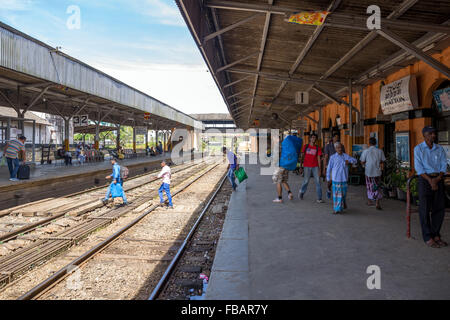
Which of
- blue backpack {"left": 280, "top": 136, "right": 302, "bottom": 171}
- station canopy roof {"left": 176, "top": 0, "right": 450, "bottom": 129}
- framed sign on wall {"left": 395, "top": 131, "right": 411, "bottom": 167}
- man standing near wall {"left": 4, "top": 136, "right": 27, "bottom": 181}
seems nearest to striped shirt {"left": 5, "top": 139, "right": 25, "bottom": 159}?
man standing near wall {"left": 4, "top": 136, "right": 27, "bottom": 181}

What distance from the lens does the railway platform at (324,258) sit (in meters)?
3.17

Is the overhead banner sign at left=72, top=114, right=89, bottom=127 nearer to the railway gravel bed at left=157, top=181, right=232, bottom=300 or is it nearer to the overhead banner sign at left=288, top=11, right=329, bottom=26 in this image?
the railway gravel bed at left=157, top=181, right=232, bottom=300

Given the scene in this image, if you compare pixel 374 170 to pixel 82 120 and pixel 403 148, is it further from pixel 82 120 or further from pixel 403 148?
pixel 82 120

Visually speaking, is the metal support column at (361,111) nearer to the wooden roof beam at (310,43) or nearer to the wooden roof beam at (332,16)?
the wooden roof beam at (310,43)

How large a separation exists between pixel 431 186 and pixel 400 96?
19.2 feet

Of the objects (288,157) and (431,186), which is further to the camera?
(288,157)

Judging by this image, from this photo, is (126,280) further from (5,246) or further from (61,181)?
(61,181)

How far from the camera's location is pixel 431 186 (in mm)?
4594

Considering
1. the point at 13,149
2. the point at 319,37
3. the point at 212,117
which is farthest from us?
the point at 212,117

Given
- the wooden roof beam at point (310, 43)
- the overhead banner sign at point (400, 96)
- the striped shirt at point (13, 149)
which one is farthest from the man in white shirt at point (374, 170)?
the striped shirt at point (13, 149)

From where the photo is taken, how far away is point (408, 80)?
29.6 ft

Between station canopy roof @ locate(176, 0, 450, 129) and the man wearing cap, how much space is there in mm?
2517

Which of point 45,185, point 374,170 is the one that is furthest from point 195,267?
point 45,185

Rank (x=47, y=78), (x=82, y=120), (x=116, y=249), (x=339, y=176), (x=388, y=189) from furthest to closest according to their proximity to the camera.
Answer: (x=82, y=120)
(x=47, y=78)
(x=388, y=189)
(x=339, y=176)
(x=116, y=249)
